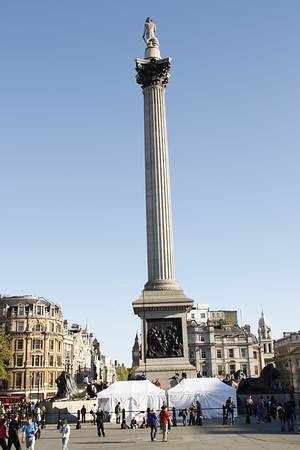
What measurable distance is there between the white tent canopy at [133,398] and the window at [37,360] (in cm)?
5348

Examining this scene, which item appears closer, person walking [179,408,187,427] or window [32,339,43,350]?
person walking [179,408,187,427]

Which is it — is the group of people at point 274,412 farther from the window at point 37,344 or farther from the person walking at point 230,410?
the window at point 37,344

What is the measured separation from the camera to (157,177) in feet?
159

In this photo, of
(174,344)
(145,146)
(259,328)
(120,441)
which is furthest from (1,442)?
(259,328)

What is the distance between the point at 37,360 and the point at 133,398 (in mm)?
55437

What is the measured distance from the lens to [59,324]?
9044 centimetres

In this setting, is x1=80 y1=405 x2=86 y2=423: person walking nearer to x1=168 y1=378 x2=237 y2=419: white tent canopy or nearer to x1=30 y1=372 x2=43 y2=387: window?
→ x1=168 y1=378 x2=237 y2=419: white tent canopy

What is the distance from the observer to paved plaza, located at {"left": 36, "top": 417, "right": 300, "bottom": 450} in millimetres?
20984

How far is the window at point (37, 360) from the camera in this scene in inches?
3250

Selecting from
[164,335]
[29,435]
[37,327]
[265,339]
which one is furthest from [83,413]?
Result: [265,339]

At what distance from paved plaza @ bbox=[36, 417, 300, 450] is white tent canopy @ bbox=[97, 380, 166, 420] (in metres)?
1.45

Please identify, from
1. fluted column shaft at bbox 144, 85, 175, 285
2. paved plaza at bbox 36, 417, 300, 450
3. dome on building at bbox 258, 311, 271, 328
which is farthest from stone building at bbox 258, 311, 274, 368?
paved plaza at bbox 36, 417, 300, 450

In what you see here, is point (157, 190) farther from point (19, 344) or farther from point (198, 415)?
point (19, 344)

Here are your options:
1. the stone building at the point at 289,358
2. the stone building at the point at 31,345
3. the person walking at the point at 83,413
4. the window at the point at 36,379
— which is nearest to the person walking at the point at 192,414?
the person walking at the point at 83,413
